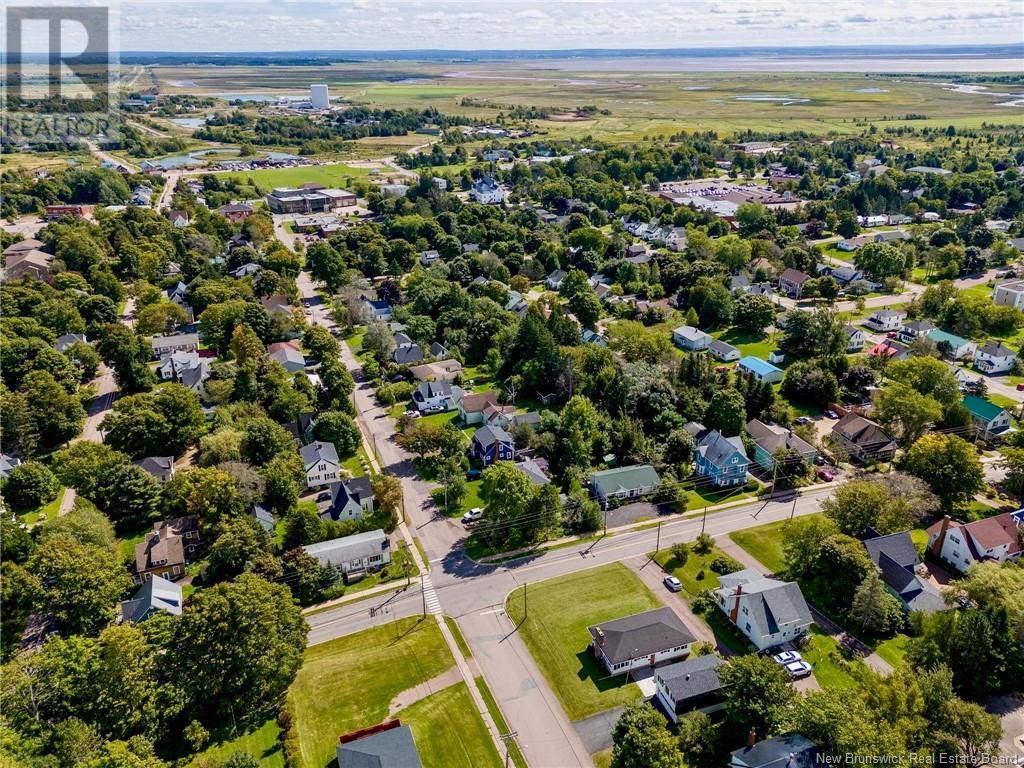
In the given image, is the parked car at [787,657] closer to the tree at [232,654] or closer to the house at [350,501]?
the tree at [232,654]

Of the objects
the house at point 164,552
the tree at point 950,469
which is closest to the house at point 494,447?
the house at point 164,552

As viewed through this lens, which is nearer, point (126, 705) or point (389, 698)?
point (126, 705)

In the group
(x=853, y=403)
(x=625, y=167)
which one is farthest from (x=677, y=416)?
(x=625, y=167)

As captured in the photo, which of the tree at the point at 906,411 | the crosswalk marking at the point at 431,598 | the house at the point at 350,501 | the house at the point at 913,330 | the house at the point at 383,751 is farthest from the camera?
the house at the point at 913,330

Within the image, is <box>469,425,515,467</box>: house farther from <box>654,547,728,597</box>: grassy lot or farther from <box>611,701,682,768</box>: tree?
<box>611,701,682,768</box>: tree

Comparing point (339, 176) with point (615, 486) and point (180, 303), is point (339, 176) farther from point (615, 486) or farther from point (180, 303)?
point (615, 486)

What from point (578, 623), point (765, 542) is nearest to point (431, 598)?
point (578, 623)

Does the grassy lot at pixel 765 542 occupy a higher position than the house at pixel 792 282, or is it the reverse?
the house at pixel 792 282
